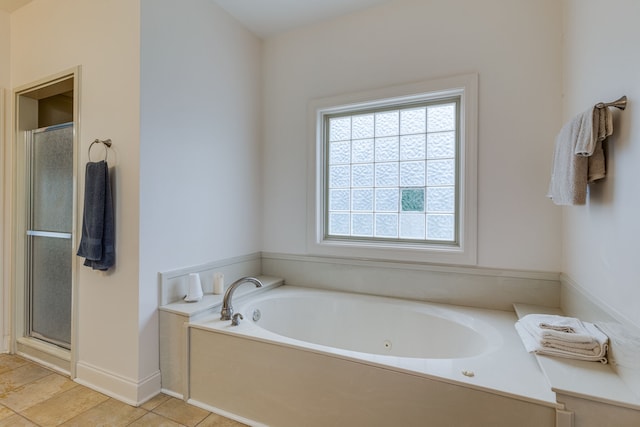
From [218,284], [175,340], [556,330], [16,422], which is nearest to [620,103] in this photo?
[556,330]

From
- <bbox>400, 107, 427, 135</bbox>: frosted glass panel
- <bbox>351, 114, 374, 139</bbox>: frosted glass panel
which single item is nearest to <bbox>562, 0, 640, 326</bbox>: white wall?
<bbox>400, 107, 427, 135</bbox>: frosted glass panel

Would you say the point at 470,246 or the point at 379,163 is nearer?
the point at 470,246

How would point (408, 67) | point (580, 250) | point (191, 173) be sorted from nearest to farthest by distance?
point (580, 250) → point (191, 173) → point (408, 67)

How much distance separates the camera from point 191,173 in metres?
2.16

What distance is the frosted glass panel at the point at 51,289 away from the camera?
230cm

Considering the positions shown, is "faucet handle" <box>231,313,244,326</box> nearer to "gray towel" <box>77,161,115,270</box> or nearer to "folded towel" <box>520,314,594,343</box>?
"gray towel" <box>77,161,115,270</box>

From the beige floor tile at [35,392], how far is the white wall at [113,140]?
4.6 inches

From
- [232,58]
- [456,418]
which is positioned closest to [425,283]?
[456,418]

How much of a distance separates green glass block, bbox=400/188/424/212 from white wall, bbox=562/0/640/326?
0.91 metres

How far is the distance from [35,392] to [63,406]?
33 cm

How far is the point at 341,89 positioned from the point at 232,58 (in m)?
0.92

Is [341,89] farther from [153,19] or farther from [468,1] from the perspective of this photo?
[153,19]

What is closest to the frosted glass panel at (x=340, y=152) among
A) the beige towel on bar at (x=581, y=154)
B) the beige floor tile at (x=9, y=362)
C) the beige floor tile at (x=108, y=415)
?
the beige towel on bar at (x=581, y=154)

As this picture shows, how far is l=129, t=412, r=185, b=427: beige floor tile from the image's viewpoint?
65.4 inches
